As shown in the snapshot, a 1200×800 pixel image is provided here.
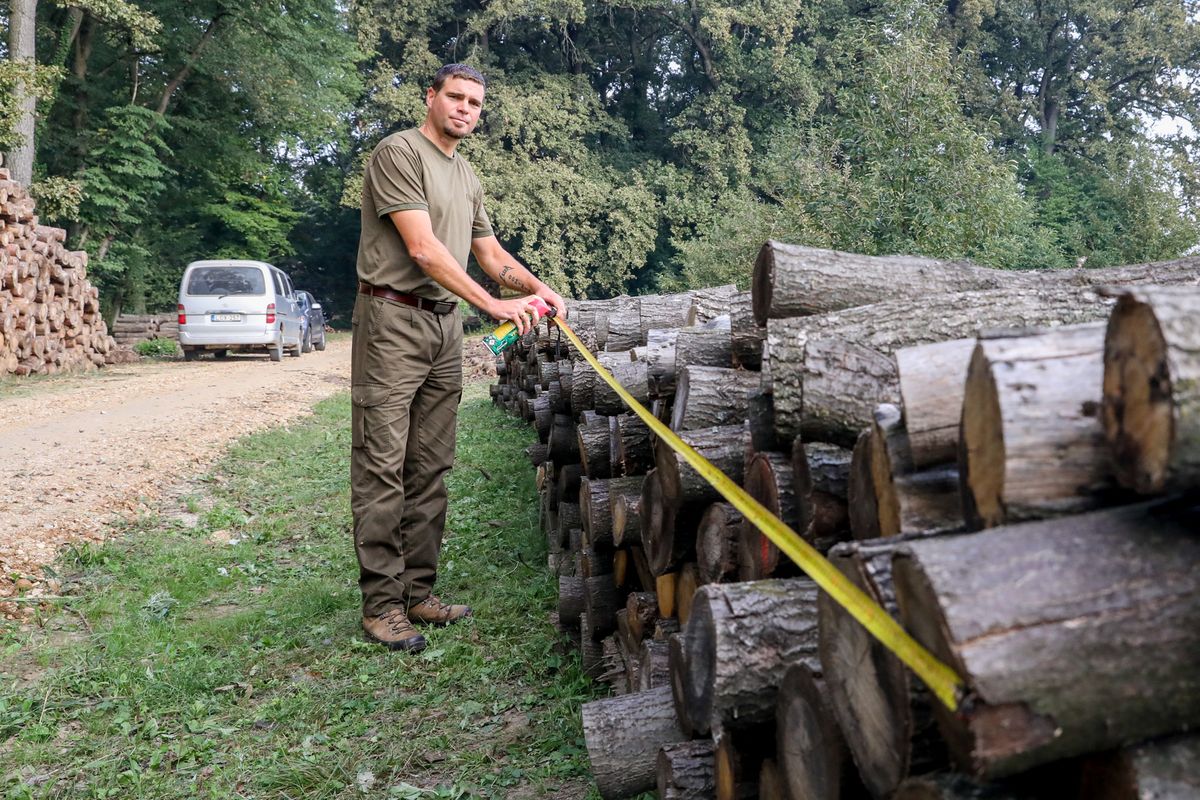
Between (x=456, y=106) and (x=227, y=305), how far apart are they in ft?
45.0

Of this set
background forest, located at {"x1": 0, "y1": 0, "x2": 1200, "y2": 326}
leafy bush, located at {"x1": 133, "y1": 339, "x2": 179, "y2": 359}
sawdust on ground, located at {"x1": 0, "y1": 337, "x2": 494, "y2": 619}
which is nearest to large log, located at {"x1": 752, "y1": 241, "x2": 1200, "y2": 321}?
sawdust on ground, located at {"x1": 0, "y1": 337, "x2": 494, "y2": 619}

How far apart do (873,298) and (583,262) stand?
25159mm

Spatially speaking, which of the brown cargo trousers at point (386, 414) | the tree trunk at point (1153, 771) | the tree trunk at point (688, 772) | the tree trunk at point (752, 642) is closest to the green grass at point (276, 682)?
the brown cargo trousers at point (386, 414)

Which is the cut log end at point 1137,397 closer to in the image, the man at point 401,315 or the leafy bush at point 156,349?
the man at point 401,315

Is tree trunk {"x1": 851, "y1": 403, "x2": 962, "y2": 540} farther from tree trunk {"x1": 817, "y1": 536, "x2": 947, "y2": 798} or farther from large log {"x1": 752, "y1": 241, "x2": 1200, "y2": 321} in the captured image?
large log {"x1": 752, "y1": 241, "x2": 1200, "y2": 321}

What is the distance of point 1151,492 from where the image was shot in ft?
3.60

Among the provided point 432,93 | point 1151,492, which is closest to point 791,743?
point 1151,492

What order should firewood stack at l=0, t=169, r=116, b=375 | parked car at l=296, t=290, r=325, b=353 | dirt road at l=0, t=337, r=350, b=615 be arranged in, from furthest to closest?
parked car at l=296, t=290, r=325, b=353 → firewood stack at l=0, t=169, r=116, b=375 → dirt road at l=0, t=337, r=350, b=615

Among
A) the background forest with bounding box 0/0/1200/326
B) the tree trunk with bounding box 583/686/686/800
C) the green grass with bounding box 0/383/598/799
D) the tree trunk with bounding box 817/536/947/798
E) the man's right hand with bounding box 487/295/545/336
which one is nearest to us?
the tree trunk with bounding box 817/536/947/798

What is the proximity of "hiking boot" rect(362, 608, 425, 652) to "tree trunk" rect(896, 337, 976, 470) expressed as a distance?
2873 mm

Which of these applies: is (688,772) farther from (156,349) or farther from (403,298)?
(156,349)

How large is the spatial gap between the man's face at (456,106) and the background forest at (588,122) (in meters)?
6.98

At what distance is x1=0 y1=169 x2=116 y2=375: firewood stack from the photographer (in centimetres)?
1320

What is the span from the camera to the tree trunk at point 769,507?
216 centimetres
